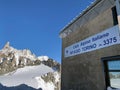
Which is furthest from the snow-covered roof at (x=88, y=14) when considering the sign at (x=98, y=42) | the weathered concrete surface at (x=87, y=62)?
the sign at (x=98, y=42)

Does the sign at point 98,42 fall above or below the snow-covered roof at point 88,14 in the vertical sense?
below

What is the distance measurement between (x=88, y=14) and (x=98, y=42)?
163 cm

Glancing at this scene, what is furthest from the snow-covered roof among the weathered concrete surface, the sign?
the sign

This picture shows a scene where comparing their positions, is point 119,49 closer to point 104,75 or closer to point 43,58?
point 104,75

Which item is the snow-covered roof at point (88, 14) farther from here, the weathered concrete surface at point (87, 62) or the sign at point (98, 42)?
the sign at point (98, 42)

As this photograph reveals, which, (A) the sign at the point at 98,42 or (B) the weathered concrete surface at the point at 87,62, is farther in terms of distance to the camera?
(B) the weathered concrete surface at the point at 87,62

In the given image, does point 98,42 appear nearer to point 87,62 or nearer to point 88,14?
point 87,62

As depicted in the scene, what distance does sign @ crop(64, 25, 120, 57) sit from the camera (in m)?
6.94

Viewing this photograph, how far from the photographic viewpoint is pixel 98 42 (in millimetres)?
7863

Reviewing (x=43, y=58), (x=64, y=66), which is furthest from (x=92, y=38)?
(x=43, y=58)

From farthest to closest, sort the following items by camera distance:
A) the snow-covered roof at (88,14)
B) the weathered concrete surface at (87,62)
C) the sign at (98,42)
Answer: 1. the snow-covered roof at (88,14)
2. the weathered concrete surface at (87,62)
3. the sign at (98,42)

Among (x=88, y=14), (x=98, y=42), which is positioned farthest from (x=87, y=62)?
(x=88, y=14)

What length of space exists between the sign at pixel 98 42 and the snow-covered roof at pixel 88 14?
0.99 m

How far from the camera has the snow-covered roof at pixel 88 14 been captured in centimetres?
772
